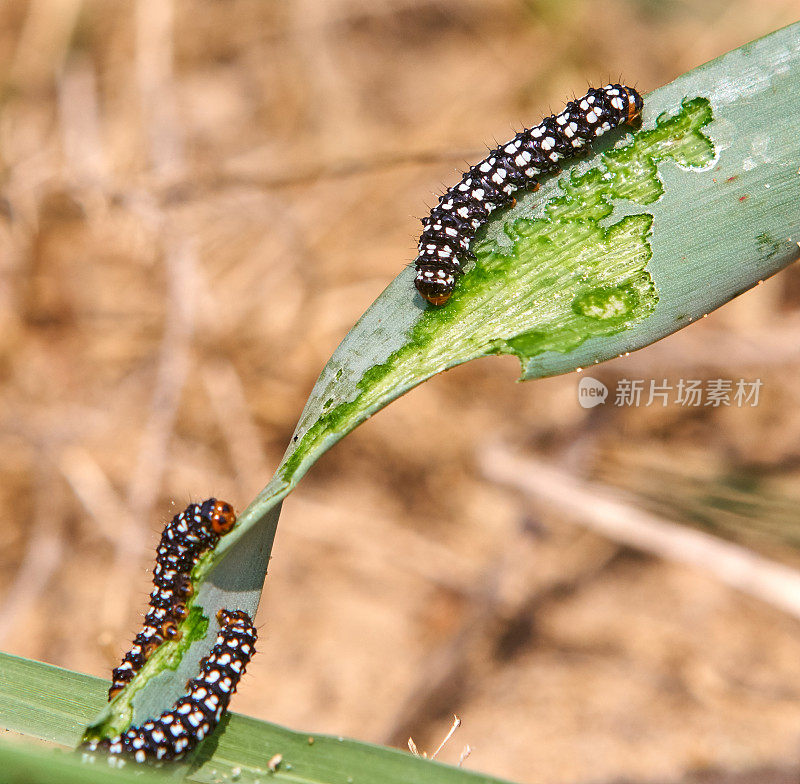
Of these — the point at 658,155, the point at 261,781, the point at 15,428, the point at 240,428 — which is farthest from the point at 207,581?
the point at 15,428

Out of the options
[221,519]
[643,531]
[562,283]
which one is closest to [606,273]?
[562,283]

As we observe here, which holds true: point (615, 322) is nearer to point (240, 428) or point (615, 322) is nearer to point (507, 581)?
point (507, 581)

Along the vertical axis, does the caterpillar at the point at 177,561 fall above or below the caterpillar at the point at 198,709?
above

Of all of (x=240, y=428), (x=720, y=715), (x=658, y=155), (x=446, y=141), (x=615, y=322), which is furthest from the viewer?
(x=446, y=141)

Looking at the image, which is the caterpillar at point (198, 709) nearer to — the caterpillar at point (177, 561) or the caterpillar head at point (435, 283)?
the caterpillar at point (177, 561)

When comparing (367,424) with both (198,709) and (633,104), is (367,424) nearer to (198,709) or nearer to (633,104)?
→ (198,709)

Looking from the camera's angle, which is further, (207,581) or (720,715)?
(720,715)

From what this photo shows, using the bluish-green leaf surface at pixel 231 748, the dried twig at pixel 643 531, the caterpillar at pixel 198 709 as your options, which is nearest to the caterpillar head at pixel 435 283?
the caterpillar at pixel 198 709
